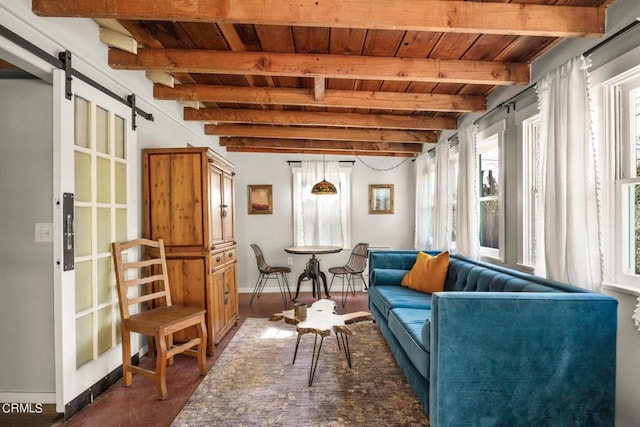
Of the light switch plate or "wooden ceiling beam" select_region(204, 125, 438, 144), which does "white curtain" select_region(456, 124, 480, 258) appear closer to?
"wooden ceiling beam" select_region(204, 125, 438, 144)

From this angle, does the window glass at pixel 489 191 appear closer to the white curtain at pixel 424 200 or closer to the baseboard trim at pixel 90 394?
the white curtain at pixel 424 200

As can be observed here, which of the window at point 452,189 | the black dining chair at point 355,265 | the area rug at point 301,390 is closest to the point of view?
the area rug at point 301,390

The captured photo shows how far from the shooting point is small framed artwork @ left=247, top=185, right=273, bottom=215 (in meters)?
5.52

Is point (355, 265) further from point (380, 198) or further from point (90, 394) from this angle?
point (90, 394)

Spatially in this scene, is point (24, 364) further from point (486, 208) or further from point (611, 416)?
point (486, 208)

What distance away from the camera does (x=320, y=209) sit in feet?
18.1

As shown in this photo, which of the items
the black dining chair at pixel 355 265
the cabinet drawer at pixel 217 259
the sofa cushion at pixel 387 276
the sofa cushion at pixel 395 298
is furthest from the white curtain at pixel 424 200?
the cabinet drawer at pixel 217 259

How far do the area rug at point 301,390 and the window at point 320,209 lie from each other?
2.50m

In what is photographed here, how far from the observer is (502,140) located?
2.97 m

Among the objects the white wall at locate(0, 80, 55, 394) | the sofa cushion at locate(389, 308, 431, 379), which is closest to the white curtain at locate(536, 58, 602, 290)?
the sofa cushion at locate(389, 308, 431, 379)

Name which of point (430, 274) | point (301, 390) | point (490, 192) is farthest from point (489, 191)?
point (301, 390)

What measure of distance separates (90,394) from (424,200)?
4.48m

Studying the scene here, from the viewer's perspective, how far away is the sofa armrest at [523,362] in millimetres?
1609

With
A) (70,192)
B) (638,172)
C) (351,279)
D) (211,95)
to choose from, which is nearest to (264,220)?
(351,279)
